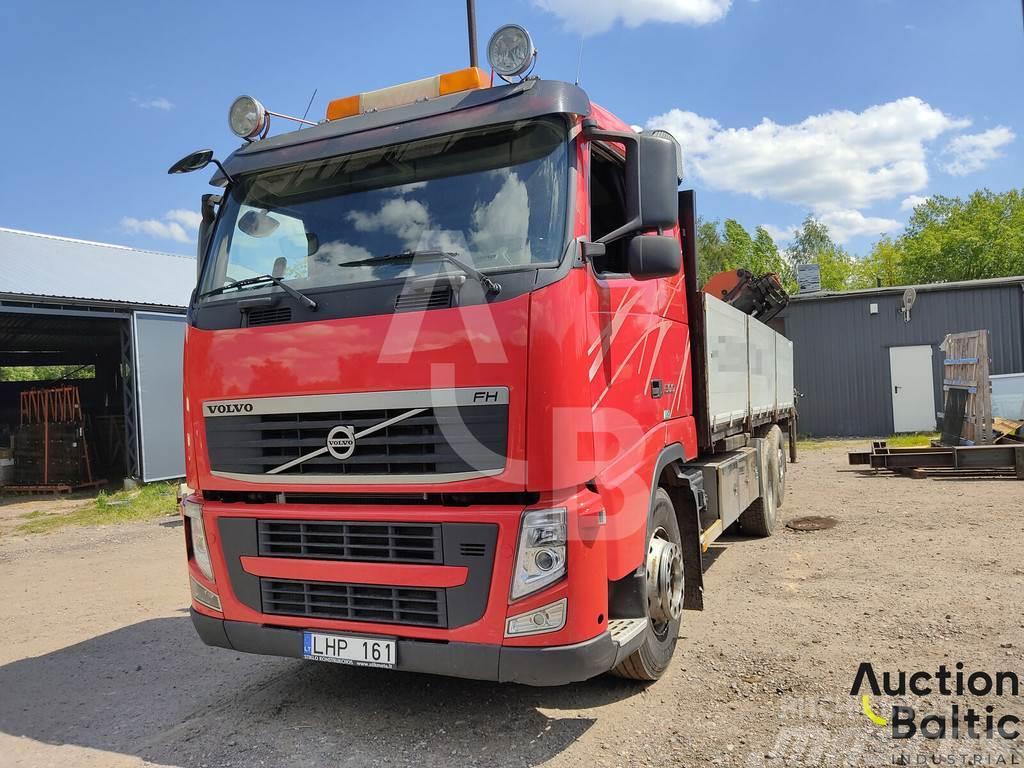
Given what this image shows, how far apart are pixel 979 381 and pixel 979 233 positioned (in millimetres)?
42135

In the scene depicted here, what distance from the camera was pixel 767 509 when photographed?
26.2 feet

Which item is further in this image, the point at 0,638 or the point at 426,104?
the point at 0,638

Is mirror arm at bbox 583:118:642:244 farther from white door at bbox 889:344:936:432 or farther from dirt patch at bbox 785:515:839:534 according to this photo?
white door at bbox 889:344:936:432

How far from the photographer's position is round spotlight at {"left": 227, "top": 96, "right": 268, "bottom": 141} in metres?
4.21

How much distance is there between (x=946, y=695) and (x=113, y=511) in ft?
42.3

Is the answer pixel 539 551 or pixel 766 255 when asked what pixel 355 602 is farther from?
pixel 766 255

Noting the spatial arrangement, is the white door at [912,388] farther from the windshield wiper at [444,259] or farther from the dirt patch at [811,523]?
the windshield wiper at [444,259]

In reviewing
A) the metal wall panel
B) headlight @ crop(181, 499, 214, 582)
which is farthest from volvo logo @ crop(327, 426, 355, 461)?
the metal wall panel

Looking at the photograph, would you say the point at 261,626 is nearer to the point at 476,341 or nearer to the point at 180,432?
the point at 476,341

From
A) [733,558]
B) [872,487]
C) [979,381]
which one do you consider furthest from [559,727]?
[979,381]

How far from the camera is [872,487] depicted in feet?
36.6

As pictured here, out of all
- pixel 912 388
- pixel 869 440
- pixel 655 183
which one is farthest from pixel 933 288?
pixel 655 183

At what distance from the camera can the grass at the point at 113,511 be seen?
477 inches

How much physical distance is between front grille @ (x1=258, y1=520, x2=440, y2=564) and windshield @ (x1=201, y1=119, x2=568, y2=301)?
1.15 metres
